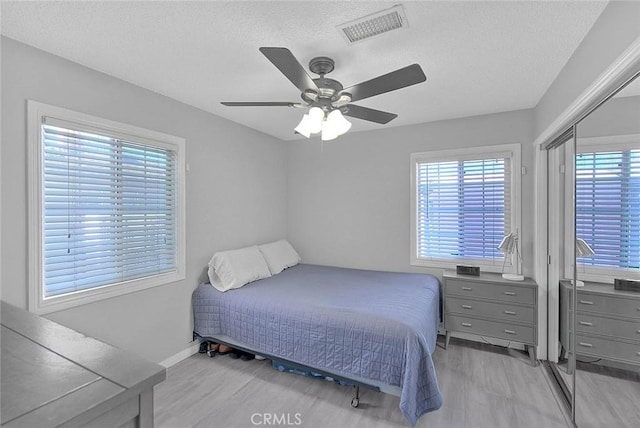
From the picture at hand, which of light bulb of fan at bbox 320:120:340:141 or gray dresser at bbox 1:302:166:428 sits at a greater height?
light bulb of fan at bbox 320:120:340:141

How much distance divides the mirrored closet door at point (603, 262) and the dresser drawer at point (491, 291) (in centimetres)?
39

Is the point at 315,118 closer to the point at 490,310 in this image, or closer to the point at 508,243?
the point at 508,243

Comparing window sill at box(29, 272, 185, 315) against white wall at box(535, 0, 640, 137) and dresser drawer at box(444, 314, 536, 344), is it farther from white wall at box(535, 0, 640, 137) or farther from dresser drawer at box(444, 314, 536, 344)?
white wall at box(535, 0, 640, 137)

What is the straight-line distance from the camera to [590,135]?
181cm

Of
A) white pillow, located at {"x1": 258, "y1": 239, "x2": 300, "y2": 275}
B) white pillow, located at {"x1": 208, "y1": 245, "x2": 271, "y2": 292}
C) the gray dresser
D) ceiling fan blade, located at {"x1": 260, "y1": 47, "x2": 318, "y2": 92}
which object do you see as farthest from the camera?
white pillow, located at {"x1": 258, "y1": 239, "x2": 300, "y2": 275}

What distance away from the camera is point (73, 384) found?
0.70m

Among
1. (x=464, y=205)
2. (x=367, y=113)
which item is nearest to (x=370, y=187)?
(x=464, y=205)

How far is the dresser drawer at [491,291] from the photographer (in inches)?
109

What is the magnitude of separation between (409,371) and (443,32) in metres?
2.10

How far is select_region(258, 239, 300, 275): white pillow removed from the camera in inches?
142

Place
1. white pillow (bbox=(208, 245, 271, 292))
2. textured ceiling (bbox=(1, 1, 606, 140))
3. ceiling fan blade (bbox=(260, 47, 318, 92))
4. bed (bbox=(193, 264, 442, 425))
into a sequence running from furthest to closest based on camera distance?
white pillow (bbox=(208, 245, 271, 292))
bed (bbox=(193, 264, 442, 425))
textured ceiling (bbox=(1, 1, 606, 140))
ceiling fan blade (bbox=(260, 47, 318, 92))

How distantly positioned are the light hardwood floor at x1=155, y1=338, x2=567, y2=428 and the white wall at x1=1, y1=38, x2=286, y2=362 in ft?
1.73

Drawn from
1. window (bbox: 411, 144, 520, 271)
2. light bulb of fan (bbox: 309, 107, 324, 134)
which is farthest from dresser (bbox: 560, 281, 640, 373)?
light bulb of fan (bbox: 309, 107, 324, 134)

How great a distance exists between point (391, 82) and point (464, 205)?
2.19 meters
